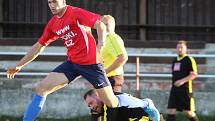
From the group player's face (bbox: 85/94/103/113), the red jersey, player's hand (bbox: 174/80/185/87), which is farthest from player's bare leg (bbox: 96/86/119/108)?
player's hand (bbox: 174/80/185/87)

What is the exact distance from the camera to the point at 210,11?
47.9 feet

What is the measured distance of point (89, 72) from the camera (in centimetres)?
784

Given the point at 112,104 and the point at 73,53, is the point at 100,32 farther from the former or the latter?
the point at 112,104

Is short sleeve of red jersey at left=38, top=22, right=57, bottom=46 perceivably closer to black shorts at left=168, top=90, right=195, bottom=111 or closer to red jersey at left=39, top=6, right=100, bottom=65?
red jersey at left=39, top=6, right=100, bottom=65

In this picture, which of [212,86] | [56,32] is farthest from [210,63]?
[56,32]

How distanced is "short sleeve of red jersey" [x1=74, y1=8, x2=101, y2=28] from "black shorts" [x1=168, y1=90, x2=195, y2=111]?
4167 millimetres

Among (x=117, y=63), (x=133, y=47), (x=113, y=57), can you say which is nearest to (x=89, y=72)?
(x=117, y=63)

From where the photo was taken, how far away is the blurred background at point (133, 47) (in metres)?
13.1

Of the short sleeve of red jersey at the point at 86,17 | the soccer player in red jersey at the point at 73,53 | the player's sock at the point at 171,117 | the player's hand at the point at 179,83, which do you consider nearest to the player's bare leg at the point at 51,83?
the soccer player in red jersey at the point at 73,53

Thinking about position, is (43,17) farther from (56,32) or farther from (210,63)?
(56,32)

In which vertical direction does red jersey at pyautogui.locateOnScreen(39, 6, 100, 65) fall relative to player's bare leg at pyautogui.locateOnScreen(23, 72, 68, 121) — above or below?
above

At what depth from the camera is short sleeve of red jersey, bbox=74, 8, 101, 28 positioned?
7.76 metres

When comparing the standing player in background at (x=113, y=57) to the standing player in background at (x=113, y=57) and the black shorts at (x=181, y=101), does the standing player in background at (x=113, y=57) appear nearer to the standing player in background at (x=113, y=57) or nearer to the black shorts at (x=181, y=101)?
the standing player in background at (x=113, y=57)

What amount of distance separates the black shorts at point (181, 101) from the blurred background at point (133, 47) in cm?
118
